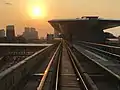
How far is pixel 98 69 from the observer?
2033cm

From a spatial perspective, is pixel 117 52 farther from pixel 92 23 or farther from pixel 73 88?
pixel 92 23

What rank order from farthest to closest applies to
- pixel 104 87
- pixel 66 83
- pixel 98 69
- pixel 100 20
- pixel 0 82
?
pixel 100 20 < pixel 98 69 < pixel 66 83 < pixel 104 87 < pixel 0 82

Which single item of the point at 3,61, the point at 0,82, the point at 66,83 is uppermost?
the point at 0,82

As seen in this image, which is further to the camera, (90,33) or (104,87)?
(90,33)

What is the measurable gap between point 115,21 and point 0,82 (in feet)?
430

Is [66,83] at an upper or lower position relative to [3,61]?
upper

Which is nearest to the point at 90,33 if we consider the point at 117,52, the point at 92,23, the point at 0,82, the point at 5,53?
the point at 92,23

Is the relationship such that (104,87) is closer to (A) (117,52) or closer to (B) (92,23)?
(A) (117,52)

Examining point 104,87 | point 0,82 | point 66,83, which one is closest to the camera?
point 0,82

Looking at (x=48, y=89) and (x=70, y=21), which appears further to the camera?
(x=70, y=21)

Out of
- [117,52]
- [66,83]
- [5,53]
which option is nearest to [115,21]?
[5,53]

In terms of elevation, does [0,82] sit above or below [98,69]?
above

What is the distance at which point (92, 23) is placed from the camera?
126 m

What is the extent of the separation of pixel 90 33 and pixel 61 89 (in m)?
121
